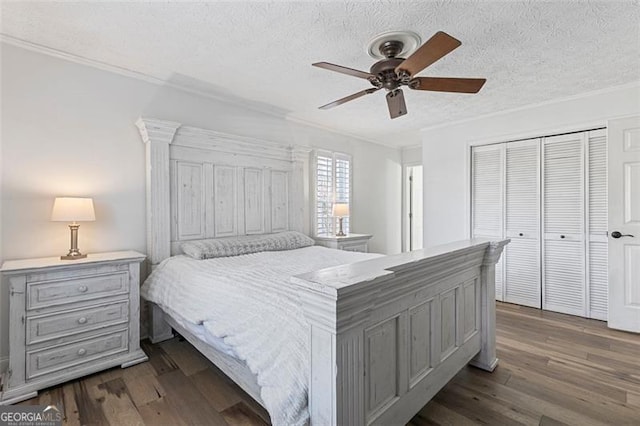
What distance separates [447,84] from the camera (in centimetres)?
207

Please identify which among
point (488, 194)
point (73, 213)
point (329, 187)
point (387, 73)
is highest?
point (387, 73)

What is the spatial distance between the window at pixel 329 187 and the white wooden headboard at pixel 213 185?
1.33 ft

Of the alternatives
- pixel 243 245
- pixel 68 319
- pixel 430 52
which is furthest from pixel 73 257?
pixel 430 52

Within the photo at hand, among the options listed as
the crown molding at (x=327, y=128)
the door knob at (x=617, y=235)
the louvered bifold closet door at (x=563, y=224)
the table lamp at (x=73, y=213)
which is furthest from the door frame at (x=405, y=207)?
the table lamp at (x=73, y=213)

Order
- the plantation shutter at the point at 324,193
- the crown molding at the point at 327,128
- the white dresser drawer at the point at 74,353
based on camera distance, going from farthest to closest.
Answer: the plantation shutter at the point at 324,193 → the crown molding at the point at 327,128 → the white dresser drawer at the point at 74,353

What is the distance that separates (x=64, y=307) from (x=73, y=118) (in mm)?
1506

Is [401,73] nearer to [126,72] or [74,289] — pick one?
[126,72]

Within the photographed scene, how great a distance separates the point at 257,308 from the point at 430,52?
65.4 inches

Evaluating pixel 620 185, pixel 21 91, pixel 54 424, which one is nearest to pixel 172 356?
pixel 54 424

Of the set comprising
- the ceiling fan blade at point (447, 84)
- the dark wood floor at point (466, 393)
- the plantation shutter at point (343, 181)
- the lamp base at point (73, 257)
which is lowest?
the dark wood floor at point (466, 393)

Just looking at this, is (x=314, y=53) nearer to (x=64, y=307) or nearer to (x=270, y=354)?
(x=270, y=354)

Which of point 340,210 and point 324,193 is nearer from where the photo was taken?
point 340,210

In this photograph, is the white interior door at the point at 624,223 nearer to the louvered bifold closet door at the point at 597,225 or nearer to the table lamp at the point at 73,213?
the louvered bifold closet door at the point at 597,225

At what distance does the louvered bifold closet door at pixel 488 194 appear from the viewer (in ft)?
13.1
